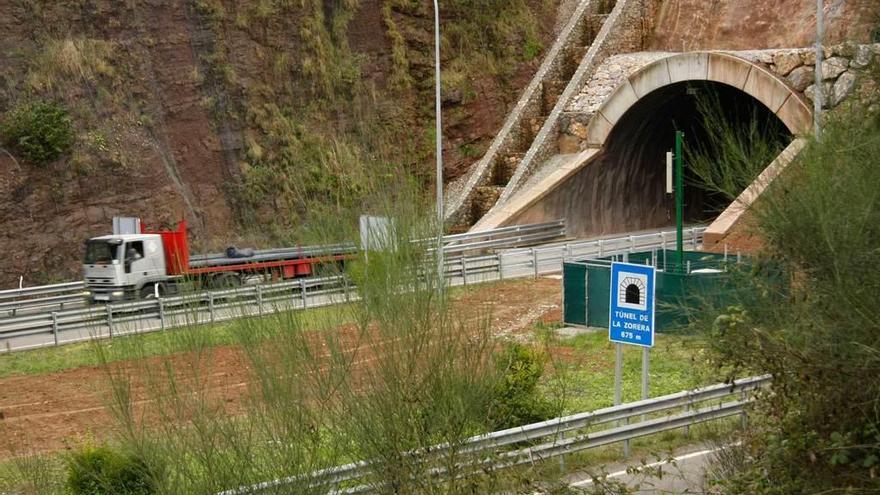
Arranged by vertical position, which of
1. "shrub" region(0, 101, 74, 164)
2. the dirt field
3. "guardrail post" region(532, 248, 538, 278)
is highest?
"shrub" region(0, 101, 74, 164)

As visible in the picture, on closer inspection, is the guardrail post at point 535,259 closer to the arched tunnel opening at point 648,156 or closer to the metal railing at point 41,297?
the arched tunnel opening at point 648,156

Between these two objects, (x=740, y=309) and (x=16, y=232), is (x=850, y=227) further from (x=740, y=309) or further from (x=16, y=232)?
(x=16, y=232)

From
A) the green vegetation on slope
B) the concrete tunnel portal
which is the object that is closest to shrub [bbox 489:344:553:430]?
the concrete tunnel portal

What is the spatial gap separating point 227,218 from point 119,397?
27187 millimetres

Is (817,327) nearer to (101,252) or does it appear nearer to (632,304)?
(632,304)

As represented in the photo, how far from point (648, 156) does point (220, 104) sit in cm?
1516

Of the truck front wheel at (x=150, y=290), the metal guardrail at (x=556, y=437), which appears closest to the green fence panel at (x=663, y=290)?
the metal guardrail at (x=556, y=437)

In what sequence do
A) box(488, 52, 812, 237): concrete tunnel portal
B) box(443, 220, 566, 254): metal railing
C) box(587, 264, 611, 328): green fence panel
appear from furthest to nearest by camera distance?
box(488, 52, 812, 237): concrete tunnel portal < box(443, 220, 566, 254): metal railing < box(587, 264, 611, 328): green fence panel

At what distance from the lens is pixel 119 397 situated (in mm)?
7875

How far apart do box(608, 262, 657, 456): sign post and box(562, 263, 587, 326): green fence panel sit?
318 inches

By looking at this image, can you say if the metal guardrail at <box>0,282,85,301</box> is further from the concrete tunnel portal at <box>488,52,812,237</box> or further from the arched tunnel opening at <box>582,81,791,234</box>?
the arched tunnel opening at <box>582,81,791,234</box>

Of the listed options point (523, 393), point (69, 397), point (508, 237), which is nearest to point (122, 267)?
point (69, 397)

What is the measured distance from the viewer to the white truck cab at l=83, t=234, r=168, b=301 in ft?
90.2

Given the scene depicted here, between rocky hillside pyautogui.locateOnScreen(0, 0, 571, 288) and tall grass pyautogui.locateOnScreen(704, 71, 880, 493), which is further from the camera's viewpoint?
rocky hillside pyautogui.locateOnScreen(0, 0, 571, 288)
